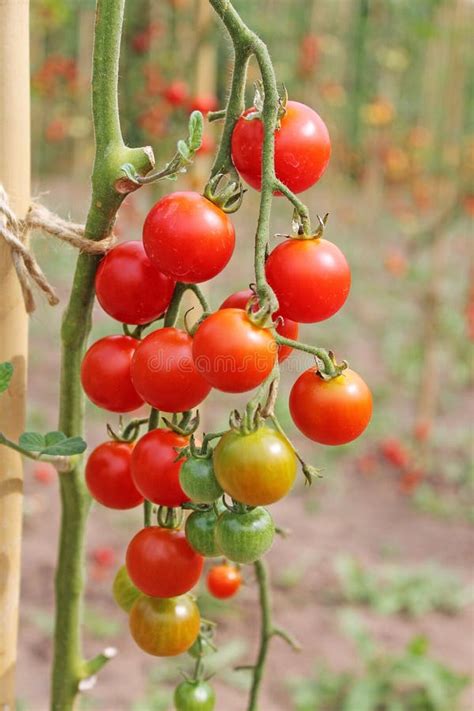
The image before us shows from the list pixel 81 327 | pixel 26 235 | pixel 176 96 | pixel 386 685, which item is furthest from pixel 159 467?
pixel 176 96

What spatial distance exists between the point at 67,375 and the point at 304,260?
0.28 meters

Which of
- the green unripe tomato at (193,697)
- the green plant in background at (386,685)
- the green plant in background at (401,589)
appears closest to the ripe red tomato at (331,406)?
the green unripe tomato at (193,697)

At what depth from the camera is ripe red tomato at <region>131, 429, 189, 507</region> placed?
24.5 inches

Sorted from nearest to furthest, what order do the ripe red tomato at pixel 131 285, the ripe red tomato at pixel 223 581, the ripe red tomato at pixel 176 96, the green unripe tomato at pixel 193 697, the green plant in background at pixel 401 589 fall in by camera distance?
the ripe red tomato at pixel 131 285 → the green unripe tomato at pixel 193 697 → the ripe red tomato at pixel 223 581 → the green plant in background at pixel 401 589 → the ripe red tomato at pixel 176 96

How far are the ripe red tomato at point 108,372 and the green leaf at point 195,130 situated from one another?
198 millimetres

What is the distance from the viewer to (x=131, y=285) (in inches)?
25.1

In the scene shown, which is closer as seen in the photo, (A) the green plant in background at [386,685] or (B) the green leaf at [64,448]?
(B) the green leaf at [64,448]

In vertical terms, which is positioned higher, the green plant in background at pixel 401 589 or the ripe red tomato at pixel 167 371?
the ripe red tomato at pixel 167 371

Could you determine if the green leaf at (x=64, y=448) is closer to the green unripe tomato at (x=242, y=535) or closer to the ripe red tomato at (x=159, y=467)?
the ripe red tomato at (x=159, y=467)

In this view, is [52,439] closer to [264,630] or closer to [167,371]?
[167,371]

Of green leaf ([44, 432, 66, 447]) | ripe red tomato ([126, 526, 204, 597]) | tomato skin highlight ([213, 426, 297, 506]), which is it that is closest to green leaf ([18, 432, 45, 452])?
green leaf ([44, 432, 66, 447])

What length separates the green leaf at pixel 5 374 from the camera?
698mm

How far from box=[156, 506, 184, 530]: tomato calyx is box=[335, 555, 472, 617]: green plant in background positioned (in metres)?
1.91

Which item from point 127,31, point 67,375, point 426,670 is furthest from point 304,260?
point 127,31
